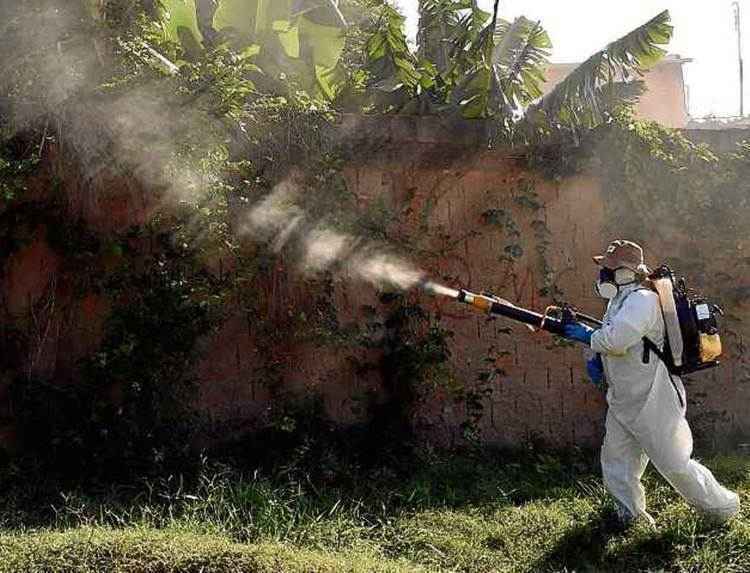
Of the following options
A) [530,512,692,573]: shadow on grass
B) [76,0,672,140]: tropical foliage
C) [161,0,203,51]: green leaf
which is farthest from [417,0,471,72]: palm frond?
[530,512,692,573]: shadow on grass

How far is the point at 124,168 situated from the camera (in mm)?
6328

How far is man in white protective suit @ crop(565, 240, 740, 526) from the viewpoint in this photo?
17.3 ft

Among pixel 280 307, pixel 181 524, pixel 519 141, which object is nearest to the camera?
pixel 181 524

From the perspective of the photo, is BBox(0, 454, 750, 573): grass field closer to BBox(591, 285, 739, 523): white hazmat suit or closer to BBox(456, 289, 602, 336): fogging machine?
BBox(591, 285, 739, 523): white hazmat suit

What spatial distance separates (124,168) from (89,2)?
3.85 ft

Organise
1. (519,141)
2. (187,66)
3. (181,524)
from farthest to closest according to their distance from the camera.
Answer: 1. (519,141)
2. (187,66)
3. (181,524)

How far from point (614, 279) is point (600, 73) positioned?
2564mm

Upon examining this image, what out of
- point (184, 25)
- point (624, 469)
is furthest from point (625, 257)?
point (184, 25)

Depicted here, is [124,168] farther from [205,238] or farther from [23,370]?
[23,370]

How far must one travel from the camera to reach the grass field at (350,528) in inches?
176

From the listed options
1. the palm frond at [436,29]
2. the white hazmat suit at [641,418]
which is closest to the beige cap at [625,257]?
the white hazmat suit at [641,418]

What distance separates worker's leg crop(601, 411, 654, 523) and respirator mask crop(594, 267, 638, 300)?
0.78 meters

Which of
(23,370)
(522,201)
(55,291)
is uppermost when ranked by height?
(522,201)

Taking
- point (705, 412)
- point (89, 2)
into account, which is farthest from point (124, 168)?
point (705, 412)
